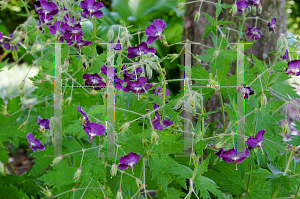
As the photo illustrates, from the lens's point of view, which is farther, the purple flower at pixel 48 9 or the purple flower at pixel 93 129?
the purple flower at pixel 48 9

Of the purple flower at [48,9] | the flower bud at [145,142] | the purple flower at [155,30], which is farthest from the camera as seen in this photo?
the purple flower at [48,9]

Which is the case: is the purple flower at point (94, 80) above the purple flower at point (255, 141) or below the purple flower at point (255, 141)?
above

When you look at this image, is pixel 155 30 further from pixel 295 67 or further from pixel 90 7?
pixel 295 67

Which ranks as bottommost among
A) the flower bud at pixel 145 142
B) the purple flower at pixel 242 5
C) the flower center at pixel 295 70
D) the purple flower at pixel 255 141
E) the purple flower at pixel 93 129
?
the purple flower at pixel 255 141

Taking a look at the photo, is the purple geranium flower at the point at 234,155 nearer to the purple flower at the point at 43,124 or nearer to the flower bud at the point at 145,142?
the flower bud at the point at 145,142

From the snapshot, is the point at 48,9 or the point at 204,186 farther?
the point at 48,9

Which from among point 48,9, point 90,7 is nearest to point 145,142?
point 90,7

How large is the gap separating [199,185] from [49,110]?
28.3 inches

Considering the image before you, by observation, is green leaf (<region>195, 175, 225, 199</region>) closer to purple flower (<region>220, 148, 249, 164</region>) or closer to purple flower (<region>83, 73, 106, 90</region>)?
purple flower (<region>220, 148, 249, 164</region>)

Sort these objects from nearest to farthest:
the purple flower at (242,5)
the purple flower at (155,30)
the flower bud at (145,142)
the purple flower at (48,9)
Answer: the flower bud at (145,142) < the purple flower at (155,30) < the purple flower at (48,9) < the purple flower at (242,5)

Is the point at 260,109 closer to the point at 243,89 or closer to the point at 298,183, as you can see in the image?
the point at 243,89

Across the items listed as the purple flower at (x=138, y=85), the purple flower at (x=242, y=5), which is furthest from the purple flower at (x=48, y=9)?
the purple flower at (x=242, y=5)

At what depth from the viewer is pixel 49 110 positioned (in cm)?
121

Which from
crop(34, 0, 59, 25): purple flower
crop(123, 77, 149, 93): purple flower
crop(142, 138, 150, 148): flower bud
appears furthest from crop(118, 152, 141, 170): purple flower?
crop(34, 0, 59, 25): purple flower
